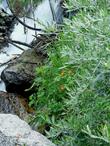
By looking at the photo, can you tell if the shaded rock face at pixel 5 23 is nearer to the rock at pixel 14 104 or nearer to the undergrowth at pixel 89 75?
the rock at pixel 14 104

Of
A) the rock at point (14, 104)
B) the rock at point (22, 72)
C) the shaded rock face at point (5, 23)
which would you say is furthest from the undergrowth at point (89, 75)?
the shaded rock face at point (5, 23)

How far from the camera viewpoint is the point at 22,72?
947 centimetres

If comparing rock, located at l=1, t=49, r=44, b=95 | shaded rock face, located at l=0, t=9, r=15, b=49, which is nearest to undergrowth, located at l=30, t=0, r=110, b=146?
rock, located at l=1, t=49, r=44, b=95

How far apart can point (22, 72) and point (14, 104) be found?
2.22 feet

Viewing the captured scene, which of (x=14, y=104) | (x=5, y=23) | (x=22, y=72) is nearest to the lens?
(x=14, y=104)

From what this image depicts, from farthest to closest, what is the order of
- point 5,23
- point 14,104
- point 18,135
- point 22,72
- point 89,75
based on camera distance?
point 5,23
point 22,72
point 14,104
point 18,135
point 89,75

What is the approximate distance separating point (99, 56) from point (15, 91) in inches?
261

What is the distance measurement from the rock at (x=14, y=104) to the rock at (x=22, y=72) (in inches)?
7.4

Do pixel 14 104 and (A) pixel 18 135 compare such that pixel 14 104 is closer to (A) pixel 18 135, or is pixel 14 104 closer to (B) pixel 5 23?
(A) pixel 18 135

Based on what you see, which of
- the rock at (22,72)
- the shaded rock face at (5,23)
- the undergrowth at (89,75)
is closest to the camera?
the undergrowth at (89,75)

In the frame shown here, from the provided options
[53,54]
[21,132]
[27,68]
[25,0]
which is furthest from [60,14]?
[21,132]

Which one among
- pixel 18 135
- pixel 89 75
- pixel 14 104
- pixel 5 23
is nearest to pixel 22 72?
pixel 14 104

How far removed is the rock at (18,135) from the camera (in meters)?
4.64

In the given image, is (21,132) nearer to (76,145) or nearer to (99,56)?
(76,145)
